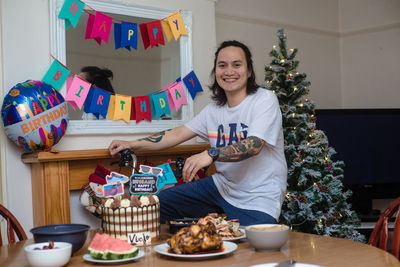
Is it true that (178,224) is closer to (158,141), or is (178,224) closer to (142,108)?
(158,141)

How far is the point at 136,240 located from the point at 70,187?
1402 mm

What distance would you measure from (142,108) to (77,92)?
1.50 ft

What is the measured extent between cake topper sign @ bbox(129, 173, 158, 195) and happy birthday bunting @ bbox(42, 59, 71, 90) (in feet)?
4.37

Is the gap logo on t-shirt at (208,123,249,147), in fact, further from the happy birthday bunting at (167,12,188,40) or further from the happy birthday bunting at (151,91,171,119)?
the happy birthday bunting at (167,12,188,40)

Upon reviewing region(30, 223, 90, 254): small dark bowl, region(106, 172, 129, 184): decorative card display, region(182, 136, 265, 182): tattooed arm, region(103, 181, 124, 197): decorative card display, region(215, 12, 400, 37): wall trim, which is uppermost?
region(215, 12, 400, 37): wall trim

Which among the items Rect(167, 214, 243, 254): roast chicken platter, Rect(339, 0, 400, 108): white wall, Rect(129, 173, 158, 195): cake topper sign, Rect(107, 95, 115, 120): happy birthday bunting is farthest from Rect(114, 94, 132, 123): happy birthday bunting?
Rect(339, 0, 400, 108): white wall

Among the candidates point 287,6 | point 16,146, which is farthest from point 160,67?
point 287,6

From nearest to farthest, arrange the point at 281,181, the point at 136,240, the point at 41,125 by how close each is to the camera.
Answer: the point at 136,240 → the point at 281,181 → the point at 41,125

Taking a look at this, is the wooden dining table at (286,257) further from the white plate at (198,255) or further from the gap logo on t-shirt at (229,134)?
the gap logo on t-shirt at (229,134)

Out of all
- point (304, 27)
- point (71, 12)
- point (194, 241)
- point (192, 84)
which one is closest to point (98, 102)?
point (71, 12)

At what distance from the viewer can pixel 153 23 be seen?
3.15 metres

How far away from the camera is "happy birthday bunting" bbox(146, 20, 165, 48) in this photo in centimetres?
313

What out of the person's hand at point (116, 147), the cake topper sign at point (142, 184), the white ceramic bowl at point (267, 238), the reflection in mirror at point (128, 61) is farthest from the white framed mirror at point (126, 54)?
the white ceramic bowl at point (267, 238)

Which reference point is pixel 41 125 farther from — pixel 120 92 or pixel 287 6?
pixel 287 6
